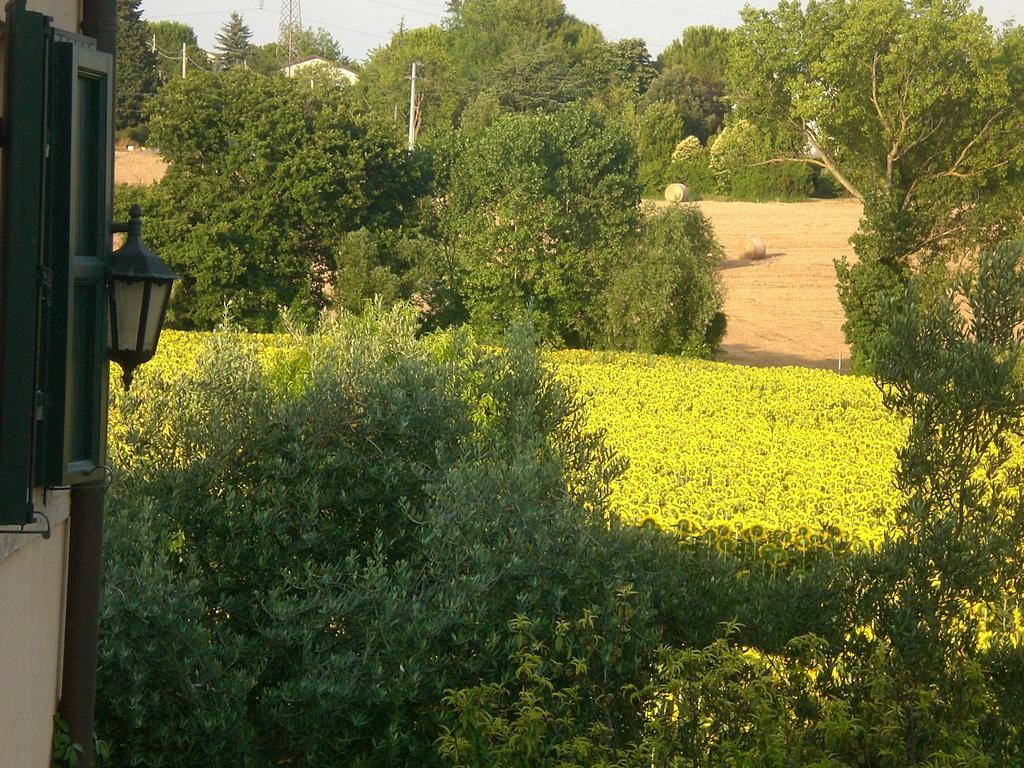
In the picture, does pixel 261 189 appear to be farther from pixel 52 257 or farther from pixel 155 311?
pixel 52 257

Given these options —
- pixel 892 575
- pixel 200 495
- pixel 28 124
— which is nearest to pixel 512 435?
Result: pixel 200 495

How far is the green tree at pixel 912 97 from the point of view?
33.1 meters

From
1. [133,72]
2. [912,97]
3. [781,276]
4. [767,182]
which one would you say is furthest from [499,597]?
[133,72]

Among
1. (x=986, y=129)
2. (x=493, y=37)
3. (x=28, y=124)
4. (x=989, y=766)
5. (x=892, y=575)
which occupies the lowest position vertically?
(x=989, y=766)

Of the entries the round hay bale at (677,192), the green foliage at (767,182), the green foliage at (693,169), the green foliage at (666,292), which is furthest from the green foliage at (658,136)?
the green foliage at (666,292)

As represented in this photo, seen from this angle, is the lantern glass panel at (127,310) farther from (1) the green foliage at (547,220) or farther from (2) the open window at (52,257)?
(1) the green foliage at (547,220)

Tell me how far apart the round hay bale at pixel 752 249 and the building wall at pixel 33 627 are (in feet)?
141

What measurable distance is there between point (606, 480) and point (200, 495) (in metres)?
1.97

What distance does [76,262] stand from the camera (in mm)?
3326

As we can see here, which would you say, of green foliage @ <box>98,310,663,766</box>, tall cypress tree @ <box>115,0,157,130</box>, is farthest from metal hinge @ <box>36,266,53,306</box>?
tall cypress tree @ <box>115,0,157,130</box>

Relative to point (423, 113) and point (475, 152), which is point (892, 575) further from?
point (423, 113)

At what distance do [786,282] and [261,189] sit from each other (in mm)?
20137

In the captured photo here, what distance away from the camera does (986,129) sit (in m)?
34.0

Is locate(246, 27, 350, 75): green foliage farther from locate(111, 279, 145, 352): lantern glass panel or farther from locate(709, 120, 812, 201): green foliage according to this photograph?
locate(111, 279, 145, 352): lantern glass panel
